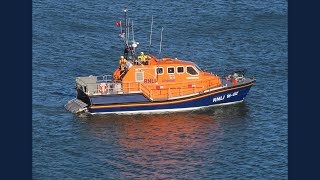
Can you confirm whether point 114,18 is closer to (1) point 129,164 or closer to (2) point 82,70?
(2) point 82,70

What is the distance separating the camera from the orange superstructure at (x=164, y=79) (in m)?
88.6

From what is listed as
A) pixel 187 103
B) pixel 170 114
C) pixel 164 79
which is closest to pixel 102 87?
pixel 164 79

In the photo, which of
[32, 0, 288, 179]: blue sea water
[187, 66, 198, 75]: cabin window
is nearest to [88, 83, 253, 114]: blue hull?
[32, 0, 288, 179]: blue sea water

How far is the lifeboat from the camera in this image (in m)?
87.9

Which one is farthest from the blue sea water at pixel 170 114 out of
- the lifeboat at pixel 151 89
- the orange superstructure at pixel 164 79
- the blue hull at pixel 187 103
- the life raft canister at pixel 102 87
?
the life raft canister at pixel 102 87

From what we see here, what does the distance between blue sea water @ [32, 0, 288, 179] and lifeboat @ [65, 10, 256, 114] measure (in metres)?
0.92

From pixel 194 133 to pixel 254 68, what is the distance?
1703 centimetres

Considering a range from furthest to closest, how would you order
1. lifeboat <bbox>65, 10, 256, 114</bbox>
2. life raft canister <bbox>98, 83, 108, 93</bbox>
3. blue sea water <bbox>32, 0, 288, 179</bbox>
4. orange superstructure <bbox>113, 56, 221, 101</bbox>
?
orange superstructure <bbox>113, 56, 221, 101</bbox>, lifeboat <bbox>65, 10, 256, 114</bbox>, life raft canister <bbox>98, 83, 108, 93</bbox>, blue sea water <bbox>32, 0, 288, 179</bbox>

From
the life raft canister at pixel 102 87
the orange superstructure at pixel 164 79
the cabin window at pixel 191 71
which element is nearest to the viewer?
the life raft canister at pixel 102 87

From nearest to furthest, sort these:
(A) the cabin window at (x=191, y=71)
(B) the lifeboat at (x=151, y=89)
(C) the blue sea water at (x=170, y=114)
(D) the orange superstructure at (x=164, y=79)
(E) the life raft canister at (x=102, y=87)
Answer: (C) the blue sea water at (x=170, y=114)
(E) the life raft canister at (x=102, y=87)
(B) the lifeboat at (x=151, y=89)
(D) the orange superstructure at (x=164, y=79)
(A) the cabin window at (x=191, y=71)

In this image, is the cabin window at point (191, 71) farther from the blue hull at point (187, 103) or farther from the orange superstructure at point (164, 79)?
the blue hull at point (187, 103)

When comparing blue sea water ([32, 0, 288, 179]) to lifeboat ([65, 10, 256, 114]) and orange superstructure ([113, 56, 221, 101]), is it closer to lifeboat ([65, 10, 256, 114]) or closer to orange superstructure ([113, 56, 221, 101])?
lifeboat ([65, 10, 256, 114])

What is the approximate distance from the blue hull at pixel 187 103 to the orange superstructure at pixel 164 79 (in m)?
0.53

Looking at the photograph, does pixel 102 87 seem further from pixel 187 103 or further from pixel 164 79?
pixel 187 103
